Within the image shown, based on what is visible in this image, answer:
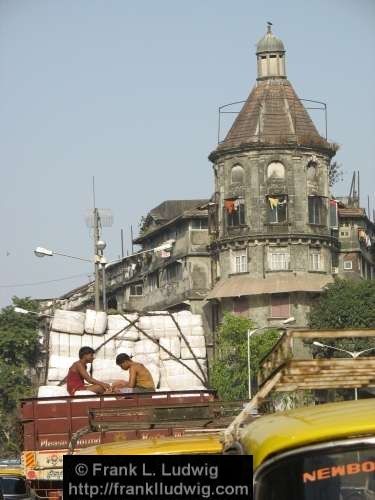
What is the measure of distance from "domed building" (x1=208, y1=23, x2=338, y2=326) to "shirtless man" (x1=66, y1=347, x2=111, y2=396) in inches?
2991

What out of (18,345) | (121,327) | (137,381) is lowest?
(137,381)

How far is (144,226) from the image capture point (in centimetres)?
11469

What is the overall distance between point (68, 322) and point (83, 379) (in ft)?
70.3

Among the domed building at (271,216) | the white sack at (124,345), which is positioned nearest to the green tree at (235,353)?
the domed building at (271,216)

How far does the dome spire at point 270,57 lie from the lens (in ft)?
331

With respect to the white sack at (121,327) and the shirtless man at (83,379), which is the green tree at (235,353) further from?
the shirtless man at (83,379)

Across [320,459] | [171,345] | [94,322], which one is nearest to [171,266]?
[94,322]

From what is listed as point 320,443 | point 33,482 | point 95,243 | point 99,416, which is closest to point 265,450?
point 320,443

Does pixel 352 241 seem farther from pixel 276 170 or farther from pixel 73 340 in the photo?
pixel 73 340

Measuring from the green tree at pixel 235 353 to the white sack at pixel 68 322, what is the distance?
39219mm

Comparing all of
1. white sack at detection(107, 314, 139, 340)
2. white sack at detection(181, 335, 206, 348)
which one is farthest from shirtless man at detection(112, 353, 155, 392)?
white sack at detection(107, 314, 139, 340)

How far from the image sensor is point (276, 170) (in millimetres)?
97062

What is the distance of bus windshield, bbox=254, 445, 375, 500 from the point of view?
4.92m

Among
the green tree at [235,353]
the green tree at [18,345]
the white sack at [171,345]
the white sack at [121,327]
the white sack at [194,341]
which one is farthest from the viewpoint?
the green tree at [18,345]
